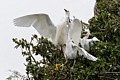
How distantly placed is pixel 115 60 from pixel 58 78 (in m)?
0.96

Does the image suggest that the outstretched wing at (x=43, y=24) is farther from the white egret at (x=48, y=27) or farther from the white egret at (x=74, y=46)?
the white egret at (x=74, y=46)

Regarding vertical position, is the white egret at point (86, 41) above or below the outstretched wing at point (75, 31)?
below

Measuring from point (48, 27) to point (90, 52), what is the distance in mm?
1023

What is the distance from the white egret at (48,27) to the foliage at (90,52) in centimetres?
30

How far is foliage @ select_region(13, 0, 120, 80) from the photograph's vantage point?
7332 millimetres

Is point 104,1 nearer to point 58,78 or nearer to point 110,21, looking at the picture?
point 110,21

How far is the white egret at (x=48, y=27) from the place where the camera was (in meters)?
8.98

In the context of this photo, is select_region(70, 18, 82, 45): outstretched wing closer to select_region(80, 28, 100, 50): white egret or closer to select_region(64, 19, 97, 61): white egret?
select_region(64, 19, 97, 61): white egret

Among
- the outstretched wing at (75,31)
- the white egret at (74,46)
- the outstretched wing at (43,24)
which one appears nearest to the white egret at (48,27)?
the outstretched wing at (43,24)

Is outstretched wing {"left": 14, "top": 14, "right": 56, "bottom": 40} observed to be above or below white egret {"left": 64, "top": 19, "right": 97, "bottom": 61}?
above

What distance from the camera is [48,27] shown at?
909cm

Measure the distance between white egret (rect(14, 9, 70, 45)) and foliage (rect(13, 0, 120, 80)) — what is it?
0.97ft

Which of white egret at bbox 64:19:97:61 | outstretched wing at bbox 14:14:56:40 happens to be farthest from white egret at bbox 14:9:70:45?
white egret at bbox 64:19:97:61

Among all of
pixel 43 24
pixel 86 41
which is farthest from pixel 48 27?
pixel 86 41
